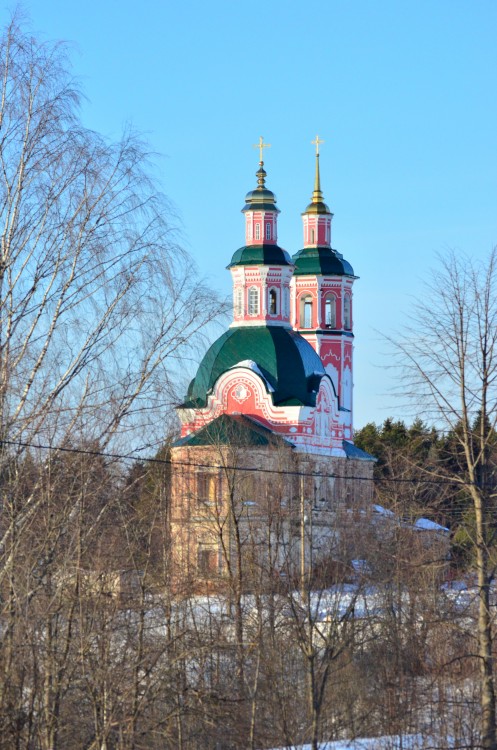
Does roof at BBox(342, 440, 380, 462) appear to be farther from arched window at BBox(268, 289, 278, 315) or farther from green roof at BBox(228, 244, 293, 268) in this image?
green roof at BBox(228, 244, 293, 268)

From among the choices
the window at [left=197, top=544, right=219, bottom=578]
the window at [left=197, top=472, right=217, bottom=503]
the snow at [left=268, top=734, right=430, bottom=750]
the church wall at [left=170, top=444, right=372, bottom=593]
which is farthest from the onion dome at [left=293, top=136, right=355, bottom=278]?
the snow at [left=268, top=734, right=430, bottom=750]

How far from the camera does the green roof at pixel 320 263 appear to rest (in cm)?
5616

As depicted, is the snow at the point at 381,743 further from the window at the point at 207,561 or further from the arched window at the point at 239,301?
the arched window at the point at 239,301

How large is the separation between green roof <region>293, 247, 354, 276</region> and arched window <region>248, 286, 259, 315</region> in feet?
21.1

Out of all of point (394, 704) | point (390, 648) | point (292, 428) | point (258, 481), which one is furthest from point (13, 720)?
point (292, 428)

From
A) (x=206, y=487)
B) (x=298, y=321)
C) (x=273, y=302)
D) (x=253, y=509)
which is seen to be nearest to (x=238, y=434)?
(x=206, y=487)

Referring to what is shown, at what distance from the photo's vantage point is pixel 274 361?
159ft

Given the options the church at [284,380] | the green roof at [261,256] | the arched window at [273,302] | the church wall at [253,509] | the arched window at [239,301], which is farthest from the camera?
the green roof at [261,256]

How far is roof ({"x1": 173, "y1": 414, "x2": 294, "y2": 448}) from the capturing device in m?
41.4

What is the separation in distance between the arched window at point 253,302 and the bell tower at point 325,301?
596 cm

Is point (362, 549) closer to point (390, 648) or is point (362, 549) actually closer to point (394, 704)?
point (390, 648)

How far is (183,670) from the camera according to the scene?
653 inches

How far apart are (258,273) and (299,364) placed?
3935 millimetres

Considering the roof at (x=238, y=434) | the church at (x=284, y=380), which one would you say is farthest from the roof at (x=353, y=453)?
the roof at (x=238, y=434)
